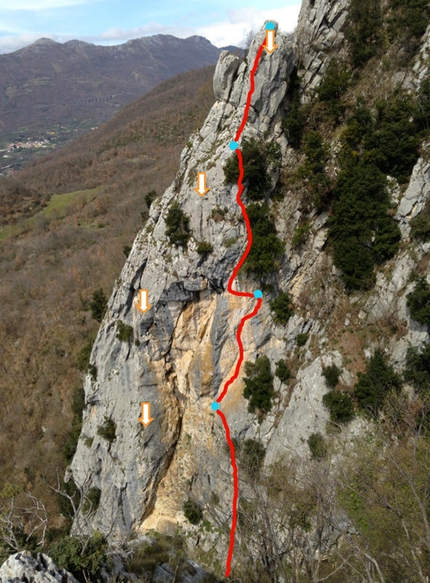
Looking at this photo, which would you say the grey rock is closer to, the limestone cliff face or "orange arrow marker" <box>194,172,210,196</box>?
the limestone cliff face

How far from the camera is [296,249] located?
72.3ft

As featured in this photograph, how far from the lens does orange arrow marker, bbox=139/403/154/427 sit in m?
25.5

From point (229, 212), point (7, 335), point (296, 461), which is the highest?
point (229, 212)

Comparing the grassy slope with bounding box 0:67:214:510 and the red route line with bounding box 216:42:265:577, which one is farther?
the grassy slope with bounding box 0:67:214:510

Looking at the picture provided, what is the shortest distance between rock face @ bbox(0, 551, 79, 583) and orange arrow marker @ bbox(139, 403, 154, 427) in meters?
14.6

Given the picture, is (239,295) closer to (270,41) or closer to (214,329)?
(214,329)

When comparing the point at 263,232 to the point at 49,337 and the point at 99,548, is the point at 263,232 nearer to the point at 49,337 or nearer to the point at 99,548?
the point at 99,548

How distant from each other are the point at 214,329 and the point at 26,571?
15.3 m

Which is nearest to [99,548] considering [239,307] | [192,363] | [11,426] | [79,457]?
[192,363]

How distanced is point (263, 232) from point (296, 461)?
43.7 feet

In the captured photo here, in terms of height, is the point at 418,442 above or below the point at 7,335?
above

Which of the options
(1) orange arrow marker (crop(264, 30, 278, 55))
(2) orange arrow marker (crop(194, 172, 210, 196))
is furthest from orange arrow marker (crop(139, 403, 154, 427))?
(1) orange arrow marker (crop(264, 30, 278, 55))

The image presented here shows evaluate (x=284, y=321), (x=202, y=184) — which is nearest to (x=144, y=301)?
(x=202, y=184)

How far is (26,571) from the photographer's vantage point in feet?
33.0
